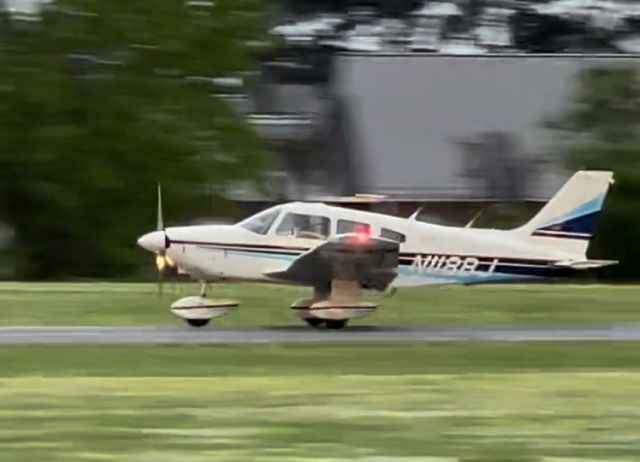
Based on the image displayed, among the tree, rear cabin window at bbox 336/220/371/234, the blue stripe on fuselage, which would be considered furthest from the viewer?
the tree

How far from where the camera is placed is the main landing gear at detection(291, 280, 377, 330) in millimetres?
24359

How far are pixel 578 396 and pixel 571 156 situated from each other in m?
33.1

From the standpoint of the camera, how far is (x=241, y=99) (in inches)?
1812

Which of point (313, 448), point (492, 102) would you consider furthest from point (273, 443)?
point (492, 102)

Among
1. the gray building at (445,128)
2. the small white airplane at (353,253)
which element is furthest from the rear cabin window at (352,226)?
the gray building at (445,128)

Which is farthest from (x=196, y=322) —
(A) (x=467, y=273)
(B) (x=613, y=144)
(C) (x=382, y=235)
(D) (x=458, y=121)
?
(D) (x=458, y=121)

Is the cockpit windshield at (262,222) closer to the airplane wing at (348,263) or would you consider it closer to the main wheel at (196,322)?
the airplane wing at (348,263)

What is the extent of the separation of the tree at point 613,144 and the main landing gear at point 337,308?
62.4 feet

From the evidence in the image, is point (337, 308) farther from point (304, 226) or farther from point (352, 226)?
point (304, 226)

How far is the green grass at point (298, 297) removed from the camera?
25.8m

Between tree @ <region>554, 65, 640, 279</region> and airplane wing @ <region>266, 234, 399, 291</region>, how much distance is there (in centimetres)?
1909

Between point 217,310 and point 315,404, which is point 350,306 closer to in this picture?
point 217,310

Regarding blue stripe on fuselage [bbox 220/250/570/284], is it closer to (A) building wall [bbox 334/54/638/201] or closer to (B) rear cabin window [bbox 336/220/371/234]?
(B) rear cabin window [bbox 336/220/371/234]

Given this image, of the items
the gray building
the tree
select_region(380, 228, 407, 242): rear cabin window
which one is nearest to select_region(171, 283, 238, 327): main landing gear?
select_region(380, 228, 407, 242): rear cabin window
